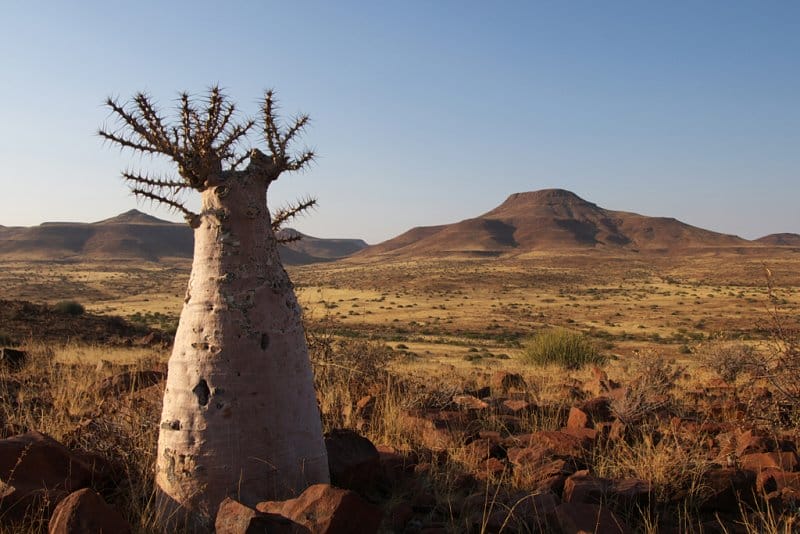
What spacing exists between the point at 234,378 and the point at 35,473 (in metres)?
1.13

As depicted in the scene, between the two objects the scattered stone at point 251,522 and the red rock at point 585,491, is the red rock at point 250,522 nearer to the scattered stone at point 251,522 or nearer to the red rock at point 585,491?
the scattered stone at point 251,522

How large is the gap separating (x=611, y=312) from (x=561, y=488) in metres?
33.0

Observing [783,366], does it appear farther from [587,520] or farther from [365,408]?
[365,408]

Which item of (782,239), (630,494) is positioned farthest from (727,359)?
(782,239)

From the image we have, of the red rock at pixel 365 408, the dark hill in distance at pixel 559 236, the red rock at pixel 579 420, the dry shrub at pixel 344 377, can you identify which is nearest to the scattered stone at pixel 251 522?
the dry shrub at pixel 344 377

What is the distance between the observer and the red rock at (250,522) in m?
2.35

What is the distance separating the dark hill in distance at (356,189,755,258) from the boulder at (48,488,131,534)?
348 ft

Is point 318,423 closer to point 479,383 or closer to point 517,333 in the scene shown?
point 479,383

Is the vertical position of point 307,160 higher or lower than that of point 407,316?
higher

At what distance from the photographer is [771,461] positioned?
377 cm

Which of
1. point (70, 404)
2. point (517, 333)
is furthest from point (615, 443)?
point (517, 333)

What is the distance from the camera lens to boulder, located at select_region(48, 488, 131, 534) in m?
2.42

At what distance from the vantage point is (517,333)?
1032 inches

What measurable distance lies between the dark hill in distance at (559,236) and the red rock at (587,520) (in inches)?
4152
